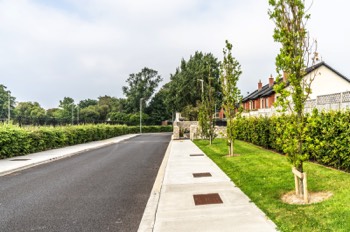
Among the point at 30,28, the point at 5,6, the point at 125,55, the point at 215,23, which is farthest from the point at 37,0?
the point at 125,55

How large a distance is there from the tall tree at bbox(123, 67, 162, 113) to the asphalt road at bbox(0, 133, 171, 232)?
67.2 m

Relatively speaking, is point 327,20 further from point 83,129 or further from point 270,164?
point 83,129

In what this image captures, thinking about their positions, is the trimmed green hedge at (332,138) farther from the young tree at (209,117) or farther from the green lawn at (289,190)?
the young tree at (209,117)

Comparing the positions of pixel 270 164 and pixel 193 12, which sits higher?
pixel 193 12

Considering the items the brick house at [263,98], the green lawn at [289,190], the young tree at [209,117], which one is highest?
the brick house at [263,98]

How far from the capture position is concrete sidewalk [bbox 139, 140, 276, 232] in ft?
14.5

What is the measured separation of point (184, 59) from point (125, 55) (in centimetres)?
2959

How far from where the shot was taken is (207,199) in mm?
6035

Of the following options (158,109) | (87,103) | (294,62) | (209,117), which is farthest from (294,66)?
(87,103)

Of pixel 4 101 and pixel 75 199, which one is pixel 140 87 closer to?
pixel 4 101

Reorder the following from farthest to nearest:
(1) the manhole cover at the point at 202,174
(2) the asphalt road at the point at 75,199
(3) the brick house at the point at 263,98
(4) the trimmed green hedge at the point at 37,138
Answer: (3) the brick house at the point at 263,98, (4) the trimmed green hedge at the point at 37,138, (1) the manhole cover at the point at 202,174, (2) the asphalt road at the point at 75,199

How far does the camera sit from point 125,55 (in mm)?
30469

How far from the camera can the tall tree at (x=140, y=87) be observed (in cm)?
7731

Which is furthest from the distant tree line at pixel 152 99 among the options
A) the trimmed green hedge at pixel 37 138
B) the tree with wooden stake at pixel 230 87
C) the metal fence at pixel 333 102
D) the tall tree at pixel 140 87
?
the metal fence at pixel 333 102
